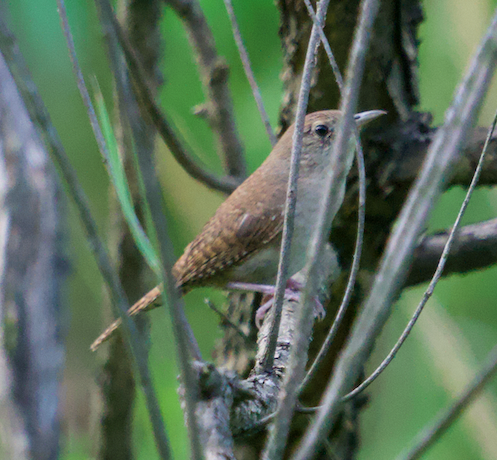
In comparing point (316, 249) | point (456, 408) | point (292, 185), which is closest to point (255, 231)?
point (292, 185)

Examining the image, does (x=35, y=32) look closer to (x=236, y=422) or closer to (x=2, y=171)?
(x=2, y=171)

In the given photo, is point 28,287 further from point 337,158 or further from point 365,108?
point 337,158

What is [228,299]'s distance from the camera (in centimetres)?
244

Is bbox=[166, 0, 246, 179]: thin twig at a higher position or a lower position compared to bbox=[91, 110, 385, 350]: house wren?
higher

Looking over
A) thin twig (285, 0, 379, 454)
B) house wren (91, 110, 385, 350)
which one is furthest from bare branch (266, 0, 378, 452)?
house wren (91, 110, 385, 350)

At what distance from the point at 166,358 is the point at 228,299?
1.93 feet

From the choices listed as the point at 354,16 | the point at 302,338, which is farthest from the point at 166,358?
the point at 302,338

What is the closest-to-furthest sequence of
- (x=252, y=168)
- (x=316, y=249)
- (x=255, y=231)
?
(x=316, y=249), (x=255, y=231), (x=252, y=168)

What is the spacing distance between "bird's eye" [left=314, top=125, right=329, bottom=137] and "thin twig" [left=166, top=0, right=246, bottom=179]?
49cm

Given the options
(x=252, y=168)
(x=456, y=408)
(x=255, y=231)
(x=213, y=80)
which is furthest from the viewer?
(x=252, y=168)

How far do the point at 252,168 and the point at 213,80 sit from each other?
1.02 meters

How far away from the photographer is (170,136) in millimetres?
1838

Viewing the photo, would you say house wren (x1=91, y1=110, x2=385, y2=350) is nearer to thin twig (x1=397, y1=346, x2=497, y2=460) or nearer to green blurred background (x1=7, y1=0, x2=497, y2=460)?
green blurred background (x1=7, y1=0, x2=497, y2=460)

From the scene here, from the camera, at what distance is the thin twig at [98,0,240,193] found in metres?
1.51
